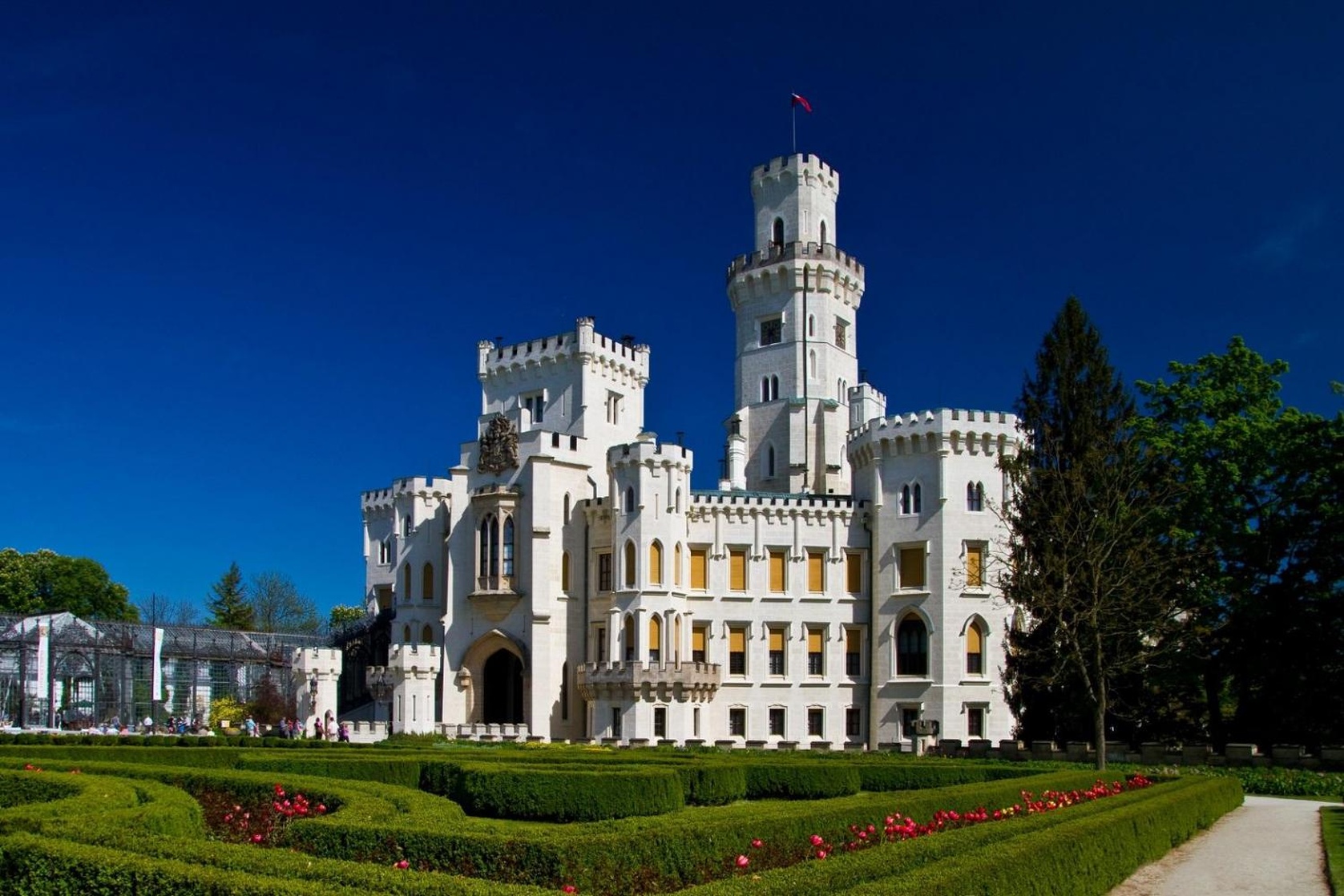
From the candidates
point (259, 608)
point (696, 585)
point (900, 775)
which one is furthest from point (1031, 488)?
point (259, 608)

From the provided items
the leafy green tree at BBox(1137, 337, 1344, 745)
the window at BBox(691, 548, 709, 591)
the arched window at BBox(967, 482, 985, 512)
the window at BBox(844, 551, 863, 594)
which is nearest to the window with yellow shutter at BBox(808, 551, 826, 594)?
the window at BBox(844, 551, 863, 594)

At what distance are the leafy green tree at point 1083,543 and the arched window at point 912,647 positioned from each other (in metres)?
9.03

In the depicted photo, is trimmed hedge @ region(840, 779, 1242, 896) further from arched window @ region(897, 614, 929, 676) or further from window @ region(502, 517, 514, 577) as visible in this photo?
window @ region(502, 517, 514, 577)

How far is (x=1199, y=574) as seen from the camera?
45.2m

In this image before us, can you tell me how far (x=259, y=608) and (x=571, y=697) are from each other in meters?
67.1

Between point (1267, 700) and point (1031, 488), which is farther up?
point (1031, 488)

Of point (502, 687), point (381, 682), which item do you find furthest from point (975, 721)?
point (381, 682)

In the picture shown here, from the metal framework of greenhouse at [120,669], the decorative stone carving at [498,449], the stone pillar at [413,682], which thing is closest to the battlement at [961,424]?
the decorative stone carving at [498,449]

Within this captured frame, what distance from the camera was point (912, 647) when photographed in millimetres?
58375

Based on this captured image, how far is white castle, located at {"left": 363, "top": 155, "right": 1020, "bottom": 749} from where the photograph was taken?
56.9 m

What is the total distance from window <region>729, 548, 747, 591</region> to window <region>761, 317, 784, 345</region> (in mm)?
13814

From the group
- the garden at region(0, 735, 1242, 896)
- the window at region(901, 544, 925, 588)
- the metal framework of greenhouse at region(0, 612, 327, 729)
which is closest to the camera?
the garden at region(0, 735, 1242, 896)

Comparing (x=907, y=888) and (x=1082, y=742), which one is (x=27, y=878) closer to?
(x=907, y=888)

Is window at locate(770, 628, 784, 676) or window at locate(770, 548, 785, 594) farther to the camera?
window at locate(770, 548, 785, 594)
